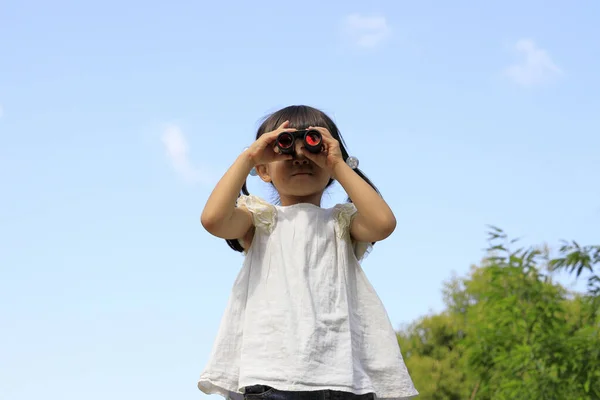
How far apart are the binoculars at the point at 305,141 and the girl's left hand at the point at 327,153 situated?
0.07 ft

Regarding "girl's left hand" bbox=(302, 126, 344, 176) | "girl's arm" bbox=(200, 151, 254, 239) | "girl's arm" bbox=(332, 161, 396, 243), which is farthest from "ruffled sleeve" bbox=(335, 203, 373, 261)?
"girl's arm" bbox=(200, 151, 254, 239)

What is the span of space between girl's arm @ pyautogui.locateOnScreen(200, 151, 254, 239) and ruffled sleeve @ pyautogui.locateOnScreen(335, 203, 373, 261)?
16.8 inches

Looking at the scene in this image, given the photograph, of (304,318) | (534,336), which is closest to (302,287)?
(304,318)

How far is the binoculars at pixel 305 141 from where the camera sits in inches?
132

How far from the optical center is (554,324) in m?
9.20

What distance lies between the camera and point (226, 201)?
3334 mm

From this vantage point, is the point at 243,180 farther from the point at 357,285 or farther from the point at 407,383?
the point at 407,383

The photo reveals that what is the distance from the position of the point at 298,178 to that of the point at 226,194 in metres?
0.36

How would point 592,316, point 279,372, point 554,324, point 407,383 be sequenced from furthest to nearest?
point 554,324
point 592,316
point 407,383
point 279,372

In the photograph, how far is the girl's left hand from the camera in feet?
11.1

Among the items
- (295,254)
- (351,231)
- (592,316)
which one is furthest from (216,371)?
(592,316)

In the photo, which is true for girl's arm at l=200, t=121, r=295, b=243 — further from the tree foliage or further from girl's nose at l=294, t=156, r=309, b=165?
the tree foliage

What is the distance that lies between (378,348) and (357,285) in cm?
27

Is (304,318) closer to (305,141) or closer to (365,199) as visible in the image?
(365,199)
